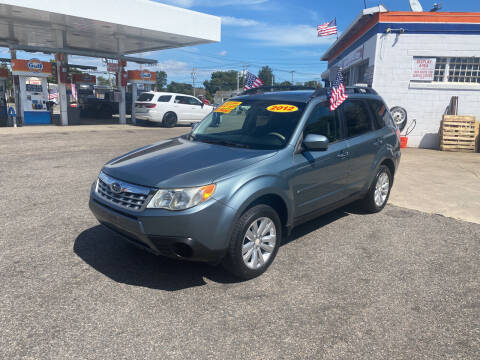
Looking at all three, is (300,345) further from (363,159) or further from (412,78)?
(412,78)

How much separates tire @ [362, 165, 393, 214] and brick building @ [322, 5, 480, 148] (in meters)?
8.65

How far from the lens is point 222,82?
404 feet

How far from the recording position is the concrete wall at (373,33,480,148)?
12.6 m

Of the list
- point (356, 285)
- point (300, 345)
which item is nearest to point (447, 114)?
point (356, 285)

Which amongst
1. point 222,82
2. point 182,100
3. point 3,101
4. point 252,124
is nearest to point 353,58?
point 182,100

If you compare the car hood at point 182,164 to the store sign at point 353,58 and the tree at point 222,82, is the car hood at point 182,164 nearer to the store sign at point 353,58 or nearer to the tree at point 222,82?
the store sign at point 353,58

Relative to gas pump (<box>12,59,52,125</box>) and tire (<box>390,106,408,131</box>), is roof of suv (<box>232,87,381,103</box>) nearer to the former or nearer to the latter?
tire (<box>390,106,408,131</box>)

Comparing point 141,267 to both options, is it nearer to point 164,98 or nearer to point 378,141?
point 378,141

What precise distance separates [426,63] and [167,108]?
471 inches

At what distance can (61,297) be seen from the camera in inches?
124

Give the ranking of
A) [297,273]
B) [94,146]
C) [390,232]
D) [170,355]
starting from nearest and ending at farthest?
[170,355] < [297,273] < [390,232] < [94,146]

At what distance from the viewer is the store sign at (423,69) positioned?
12.8m

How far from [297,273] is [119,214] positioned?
71.2 inches

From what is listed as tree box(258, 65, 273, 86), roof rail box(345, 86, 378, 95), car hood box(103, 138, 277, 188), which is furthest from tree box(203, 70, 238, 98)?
car hood box(103, 138, 277, 188)
